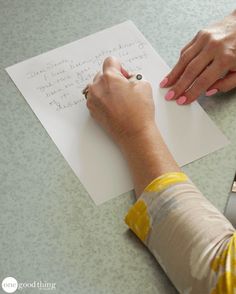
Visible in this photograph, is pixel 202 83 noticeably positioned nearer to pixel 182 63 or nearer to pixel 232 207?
pixel 182 63

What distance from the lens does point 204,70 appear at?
92 centimetres

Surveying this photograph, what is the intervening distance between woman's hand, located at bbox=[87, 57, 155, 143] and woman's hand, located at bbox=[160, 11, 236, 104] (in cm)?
6

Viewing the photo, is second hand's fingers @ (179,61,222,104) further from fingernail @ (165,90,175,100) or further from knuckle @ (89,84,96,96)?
knuckle @ (89,84,96,96)

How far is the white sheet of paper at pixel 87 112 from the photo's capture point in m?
0.82

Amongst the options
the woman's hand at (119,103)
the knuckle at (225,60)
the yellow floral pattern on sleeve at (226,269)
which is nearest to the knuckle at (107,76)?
the woman's hand at (119,103)

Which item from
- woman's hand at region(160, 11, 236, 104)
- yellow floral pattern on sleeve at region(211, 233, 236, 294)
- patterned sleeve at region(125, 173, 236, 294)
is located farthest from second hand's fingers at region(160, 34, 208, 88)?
yellow floral pattern on sleeve at region(211, 233, 236, 294)

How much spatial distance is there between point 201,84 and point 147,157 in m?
0.21

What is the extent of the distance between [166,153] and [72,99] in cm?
22

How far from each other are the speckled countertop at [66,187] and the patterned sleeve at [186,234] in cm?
4

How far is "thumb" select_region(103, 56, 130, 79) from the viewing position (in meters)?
0.91

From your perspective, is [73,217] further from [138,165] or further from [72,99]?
[72,99]

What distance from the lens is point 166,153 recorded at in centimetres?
80

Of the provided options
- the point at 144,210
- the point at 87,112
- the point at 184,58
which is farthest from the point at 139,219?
the point at 184,58

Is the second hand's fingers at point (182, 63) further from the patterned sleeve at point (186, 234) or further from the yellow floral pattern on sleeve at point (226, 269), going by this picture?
the yellow floral pattern on sleeve at point (226, 269)
